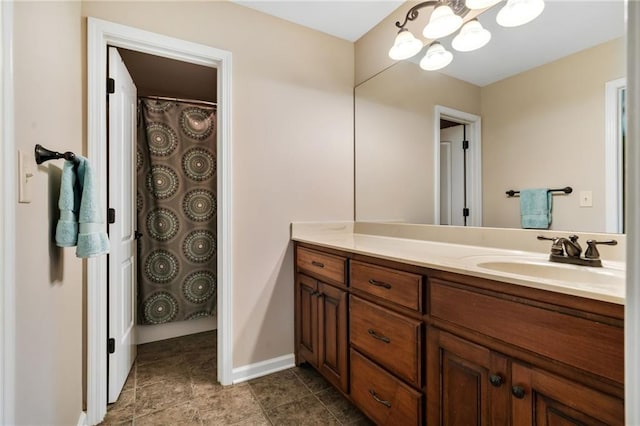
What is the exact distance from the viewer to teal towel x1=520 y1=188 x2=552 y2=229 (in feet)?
4.51

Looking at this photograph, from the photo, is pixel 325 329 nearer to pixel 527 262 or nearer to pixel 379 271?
pixel 379 271

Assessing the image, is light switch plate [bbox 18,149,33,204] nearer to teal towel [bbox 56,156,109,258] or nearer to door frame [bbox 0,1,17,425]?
door frame [bbox 0,1,17,425]

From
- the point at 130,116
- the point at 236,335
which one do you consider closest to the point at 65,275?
the point at 236,335

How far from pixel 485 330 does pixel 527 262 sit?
442 millimetres

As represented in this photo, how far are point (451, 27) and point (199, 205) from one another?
2.27 m

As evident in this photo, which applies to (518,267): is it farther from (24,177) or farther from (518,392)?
(24,177)

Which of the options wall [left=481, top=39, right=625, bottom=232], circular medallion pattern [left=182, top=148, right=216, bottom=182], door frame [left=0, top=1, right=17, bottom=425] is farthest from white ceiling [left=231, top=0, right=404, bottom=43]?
door frame [left=0, top=1, right=17, bottom=425]

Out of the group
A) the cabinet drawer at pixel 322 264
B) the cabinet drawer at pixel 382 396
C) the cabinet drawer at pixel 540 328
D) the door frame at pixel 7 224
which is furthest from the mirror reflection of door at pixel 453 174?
the door frame at pixel 7 224

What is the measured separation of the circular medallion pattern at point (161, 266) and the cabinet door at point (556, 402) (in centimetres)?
252

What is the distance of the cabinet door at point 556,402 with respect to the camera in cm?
71

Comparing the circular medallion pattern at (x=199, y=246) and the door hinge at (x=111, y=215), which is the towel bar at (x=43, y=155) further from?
the circular medallion pattern at (x=199, y=246)

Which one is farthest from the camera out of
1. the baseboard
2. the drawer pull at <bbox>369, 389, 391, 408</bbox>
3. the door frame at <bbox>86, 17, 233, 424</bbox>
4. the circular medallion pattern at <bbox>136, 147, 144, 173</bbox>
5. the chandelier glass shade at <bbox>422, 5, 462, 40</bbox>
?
the circular medallion pattern at <bbox>136, 147, 144, 173</bbox>

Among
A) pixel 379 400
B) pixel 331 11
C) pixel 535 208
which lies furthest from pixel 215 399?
pixel 331 11

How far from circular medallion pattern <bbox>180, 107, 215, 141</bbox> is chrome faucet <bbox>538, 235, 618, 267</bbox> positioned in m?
2.57
